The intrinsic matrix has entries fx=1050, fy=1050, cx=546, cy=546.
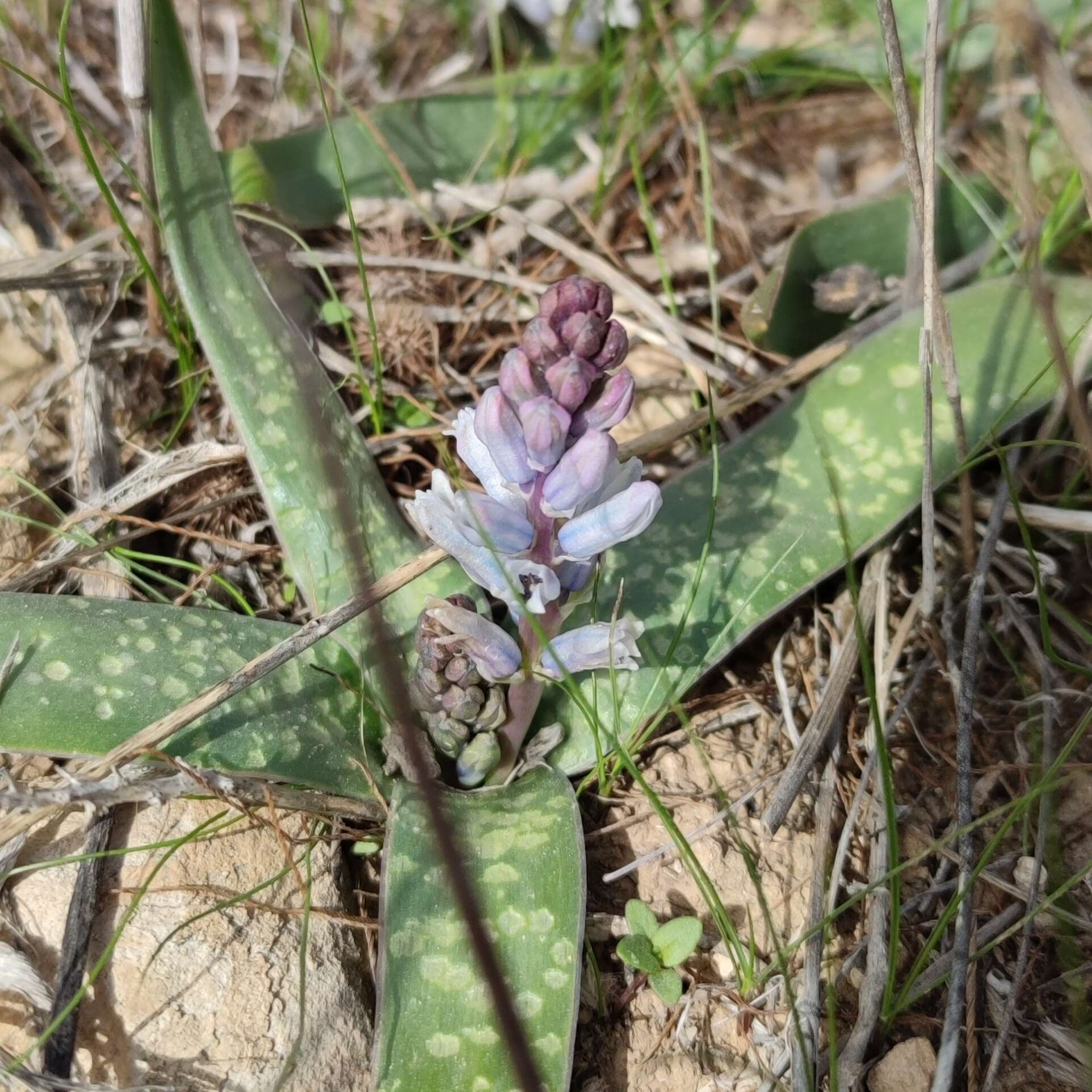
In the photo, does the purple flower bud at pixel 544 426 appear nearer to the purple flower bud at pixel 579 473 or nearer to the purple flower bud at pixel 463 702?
the purple flower bud at pixel 579 473

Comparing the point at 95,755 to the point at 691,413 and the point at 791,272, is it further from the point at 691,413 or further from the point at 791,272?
the point at 791,272

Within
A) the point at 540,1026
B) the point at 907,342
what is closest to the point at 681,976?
the point at 540,1026

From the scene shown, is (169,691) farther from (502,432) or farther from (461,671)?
(502,432)

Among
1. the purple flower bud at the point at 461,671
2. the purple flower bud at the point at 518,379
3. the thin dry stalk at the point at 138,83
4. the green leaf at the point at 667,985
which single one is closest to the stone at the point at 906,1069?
the green leaf at the point at 667,985

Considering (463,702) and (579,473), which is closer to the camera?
(579,473)

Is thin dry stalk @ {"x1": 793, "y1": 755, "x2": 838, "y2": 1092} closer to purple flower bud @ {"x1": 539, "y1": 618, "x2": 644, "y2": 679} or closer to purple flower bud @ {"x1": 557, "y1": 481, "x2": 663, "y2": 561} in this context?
purple flower bud @ {"x1": 539, "y1": 618, "x2": 644, "y2": 679}

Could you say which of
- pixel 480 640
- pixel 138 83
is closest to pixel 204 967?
pixel 480 640
